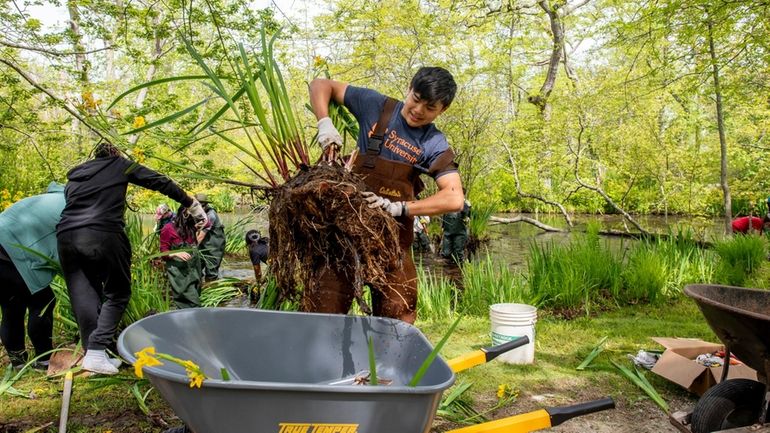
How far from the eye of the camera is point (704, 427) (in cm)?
205

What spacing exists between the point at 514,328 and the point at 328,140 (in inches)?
72.7

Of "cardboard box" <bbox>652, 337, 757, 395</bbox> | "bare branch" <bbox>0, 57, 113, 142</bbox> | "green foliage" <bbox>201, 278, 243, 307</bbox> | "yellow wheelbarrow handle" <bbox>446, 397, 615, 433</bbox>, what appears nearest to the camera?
"yellow wheelbarrow handle" <bbox>446, 397, 615, 433</bbox>

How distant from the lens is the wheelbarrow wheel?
206 cm

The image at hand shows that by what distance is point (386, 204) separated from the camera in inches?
80.5

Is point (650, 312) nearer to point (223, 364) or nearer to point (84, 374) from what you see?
point (223, 364)

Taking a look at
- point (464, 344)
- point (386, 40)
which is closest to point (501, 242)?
point (386, 40)

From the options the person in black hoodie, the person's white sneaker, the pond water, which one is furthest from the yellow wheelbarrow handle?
the pond water

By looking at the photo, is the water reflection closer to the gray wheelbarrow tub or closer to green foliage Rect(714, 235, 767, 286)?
green foliage Rect(714, 235, 767, 286)

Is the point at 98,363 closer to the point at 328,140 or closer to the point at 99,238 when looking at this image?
the point at 99,238

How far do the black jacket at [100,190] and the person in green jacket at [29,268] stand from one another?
0.80ft

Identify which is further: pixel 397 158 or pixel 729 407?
pixel 397 158

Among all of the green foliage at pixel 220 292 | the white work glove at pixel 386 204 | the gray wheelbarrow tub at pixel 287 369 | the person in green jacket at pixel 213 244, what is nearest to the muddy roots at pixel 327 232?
the white work glove at pixel 386 204

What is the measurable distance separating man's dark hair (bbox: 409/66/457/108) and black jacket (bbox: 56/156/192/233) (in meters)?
1.53

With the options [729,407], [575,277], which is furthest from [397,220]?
[575,277]
